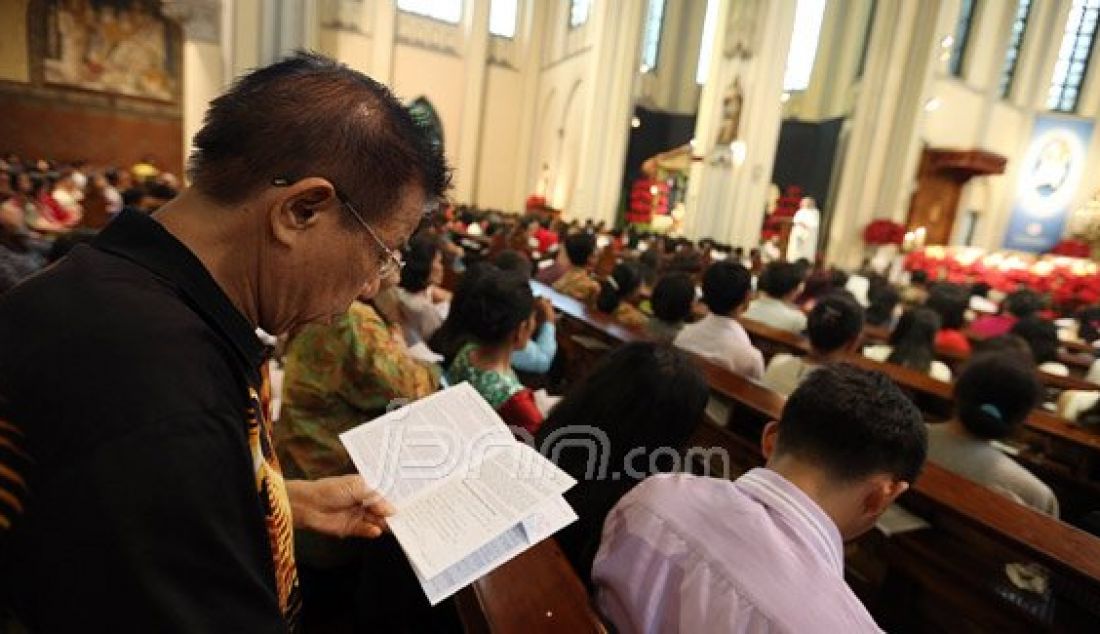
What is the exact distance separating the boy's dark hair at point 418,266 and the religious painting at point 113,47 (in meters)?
16.0

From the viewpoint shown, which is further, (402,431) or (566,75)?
(566,75)

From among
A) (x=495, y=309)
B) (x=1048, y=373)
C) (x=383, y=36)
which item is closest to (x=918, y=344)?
(x=1048, y=373)

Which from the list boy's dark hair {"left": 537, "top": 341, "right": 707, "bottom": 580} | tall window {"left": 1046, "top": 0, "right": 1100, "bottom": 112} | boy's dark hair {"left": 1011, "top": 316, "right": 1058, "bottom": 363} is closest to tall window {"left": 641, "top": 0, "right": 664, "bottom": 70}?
tall window {"left": 1046, "top": 0, "right": 1100, "bottom": 112}

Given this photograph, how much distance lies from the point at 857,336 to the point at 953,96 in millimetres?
13212

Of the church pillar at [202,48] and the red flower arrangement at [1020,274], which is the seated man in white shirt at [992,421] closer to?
Answer: the red flower arrangement at [1020,274]

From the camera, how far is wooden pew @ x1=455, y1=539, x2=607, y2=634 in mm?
1113

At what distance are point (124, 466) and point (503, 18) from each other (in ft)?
62.7

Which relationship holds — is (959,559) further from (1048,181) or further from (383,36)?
(1048,181)

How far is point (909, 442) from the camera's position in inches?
51.0

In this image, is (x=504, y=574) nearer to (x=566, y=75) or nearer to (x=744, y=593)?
(x=744, y=593)

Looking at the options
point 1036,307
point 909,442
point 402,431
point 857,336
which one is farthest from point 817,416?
point 1036,307

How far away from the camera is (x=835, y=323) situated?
312 cm

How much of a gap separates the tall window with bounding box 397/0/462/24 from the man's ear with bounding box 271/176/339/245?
17.7m

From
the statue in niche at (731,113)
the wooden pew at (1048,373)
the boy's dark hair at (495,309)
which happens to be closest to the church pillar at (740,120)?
the statue in niche at (731,113)
